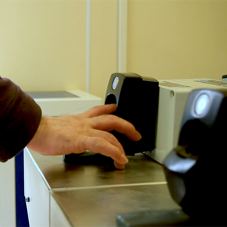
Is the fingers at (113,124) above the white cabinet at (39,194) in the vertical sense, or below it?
above

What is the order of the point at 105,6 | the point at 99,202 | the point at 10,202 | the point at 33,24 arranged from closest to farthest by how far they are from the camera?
the point at 99,202 → the point at 10,202 → the point at 33,24 → the point at 105,6

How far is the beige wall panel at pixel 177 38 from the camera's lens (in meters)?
1.99

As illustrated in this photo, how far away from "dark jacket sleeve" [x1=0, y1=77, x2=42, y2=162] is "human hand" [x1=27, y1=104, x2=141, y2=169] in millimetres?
27

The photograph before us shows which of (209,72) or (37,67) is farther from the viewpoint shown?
(209,72)

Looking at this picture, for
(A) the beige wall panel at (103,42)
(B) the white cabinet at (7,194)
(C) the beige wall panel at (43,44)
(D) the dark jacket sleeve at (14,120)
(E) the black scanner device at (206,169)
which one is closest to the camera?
(E) the black scanner device at (206,169)

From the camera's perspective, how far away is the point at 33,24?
5.84ft

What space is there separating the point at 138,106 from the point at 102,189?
22 cm

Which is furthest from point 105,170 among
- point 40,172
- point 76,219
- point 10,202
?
point 10,202

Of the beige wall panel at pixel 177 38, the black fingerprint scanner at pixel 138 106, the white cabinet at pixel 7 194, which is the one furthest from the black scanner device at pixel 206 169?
the beige wall panel at pixel 177 38

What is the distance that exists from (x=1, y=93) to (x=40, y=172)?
6.8 inches

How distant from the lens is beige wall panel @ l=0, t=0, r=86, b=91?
5.72 ft

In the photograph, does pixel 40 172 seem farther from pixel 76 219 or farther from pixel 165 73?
pixel 165 73

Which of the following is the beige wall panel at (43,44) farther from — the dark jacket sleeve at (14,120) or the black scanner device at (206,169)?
the black scanner device at (206,169)

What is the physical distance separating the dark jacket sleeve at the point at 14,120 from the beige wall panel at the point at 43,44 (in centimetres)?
125
